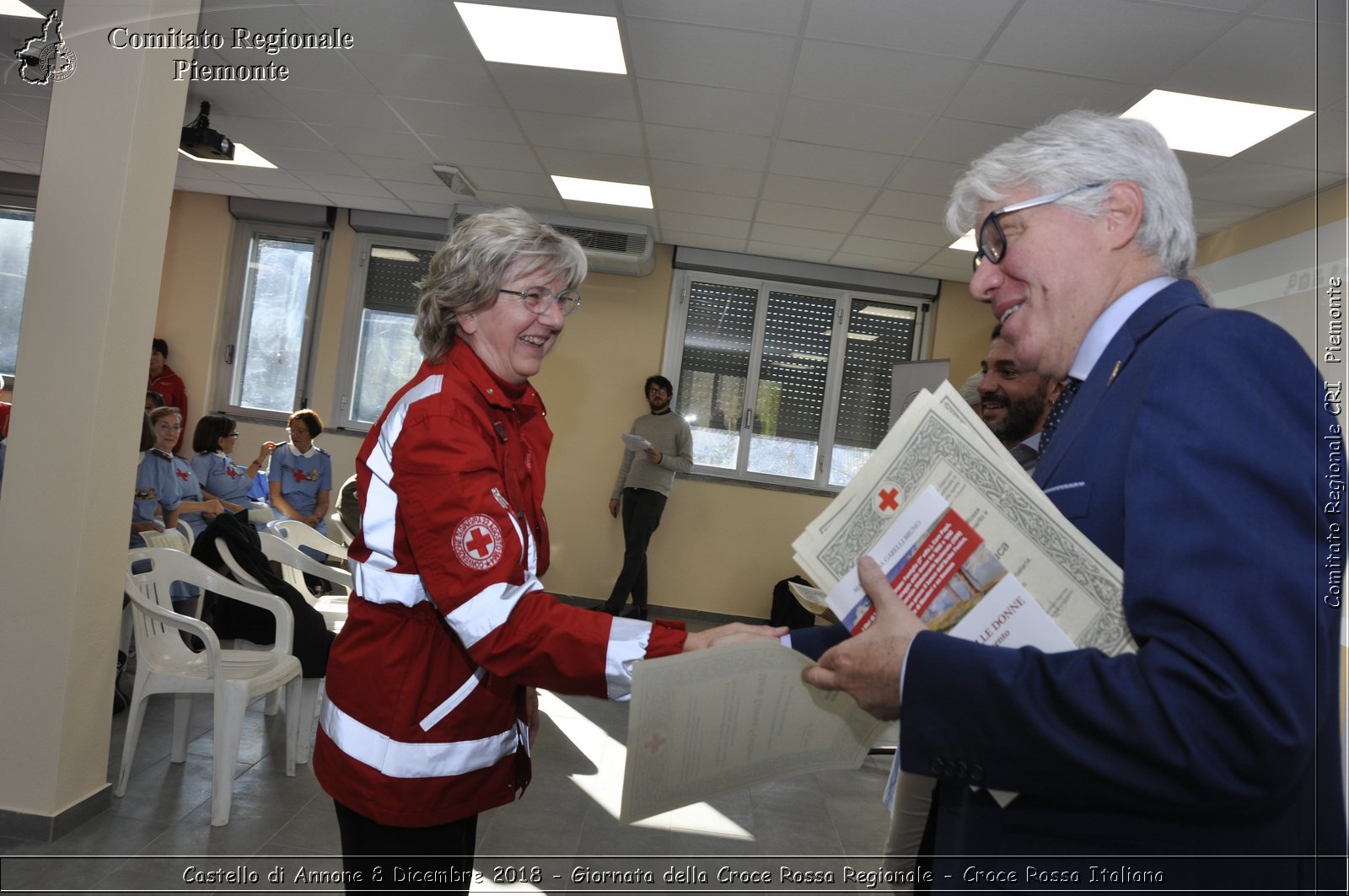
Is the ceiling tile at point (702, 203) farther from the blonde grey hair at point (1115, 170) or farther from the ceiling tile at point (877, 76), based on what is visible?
the blonde grey hair at point (1115, 170)

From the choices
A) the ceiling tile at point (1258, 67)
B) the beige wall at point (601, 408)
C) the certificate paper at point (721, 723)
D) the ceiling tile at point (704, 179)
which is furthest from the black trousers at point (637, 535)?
the certificate paper at point (721, 723)

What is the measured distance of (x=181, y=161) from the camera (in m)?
7.02

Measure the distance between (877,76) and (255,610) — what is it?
3622 mm

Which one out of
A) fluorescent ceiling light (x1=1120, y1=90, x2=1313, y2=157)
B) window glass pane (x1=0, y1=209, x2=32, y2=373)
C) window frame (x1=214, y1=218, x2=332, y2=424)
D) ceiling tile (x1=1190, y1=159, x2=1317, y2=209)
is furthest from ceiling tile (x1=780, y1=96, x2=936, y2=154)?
window glass pane (x1=0, y1=209, x2=32, y2=373)

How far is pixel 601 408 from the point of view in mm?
7852

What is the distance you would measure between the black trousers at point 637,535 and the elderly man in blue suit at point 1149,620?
617 centimetres

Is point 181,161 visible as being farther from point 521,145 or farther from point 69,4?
point 69,4

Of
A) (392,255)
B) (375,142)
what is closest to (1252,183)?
(375,142)

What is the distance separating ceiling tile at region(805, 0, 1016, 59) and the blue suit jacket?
2994mm

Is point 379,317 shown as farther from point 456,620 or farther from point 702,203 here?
point 456,620

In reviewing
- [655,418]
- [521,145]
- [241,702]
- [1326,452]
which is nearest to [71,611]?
[241,702]

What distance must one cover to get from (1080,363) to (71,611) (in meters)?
2.85

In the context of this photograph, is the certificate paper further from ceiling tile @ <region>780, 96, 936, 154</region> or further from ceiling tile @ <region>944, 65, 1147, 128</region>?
ceiling tile @ <region>780, 96, 936, 154</region>

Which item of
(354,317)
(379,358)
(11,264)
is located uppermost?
(11,264)
